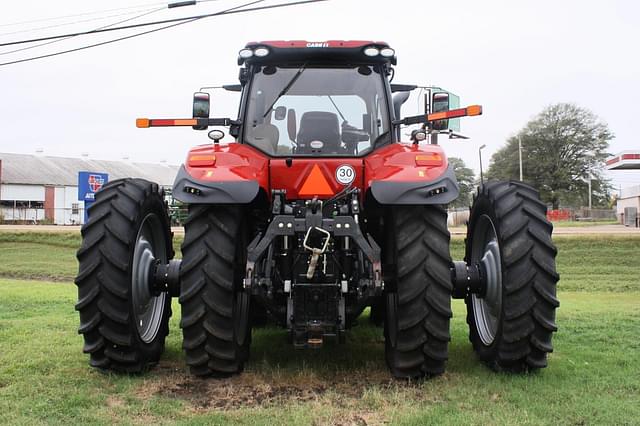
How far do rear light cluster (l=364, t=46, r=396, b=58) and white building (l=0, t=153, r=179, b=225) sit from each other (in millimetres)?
48890

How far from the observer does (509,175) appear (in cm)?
5812

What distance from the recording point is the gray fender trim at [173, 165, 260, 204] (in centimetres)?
450

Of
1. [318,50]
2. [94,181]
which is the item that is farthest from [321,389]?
[94,181]

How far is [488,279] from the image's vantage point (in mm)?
5129

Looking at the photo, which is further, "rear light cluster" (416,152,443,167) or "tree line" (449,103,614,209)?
"tree line" (449,103,614,209)

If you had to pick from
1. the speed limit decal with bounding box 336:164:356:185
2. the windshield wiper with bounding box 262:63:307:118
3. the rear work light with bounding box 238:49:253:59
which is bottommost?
the speed limit decal with bounding box 336:164:356:185

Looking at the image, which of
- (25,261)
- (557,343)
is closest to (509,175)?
(25,261)

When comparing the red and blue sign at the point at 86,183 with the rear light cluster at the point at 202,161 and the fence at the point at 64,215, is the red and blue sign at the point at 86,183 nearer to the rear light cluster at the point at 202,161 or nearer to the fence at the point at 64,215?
the rear light cluster at the point at 202,161

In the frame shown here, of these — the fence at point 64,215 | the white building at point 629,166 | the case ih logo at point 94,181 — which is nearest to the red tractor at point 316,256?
the case ih logo at point 94,181

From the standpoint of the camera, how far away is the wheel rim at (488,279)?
507cm

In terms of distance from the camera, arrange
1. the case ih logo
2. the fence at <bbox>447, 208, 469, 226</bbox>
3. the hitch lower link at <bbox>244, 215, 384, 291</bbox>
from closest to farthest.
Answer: the hitch lower link at <bbox>244, 215, 384, 291</bbox>
the case ih logo
the fence at <bbox>447, 208, 469, 226</bbox>

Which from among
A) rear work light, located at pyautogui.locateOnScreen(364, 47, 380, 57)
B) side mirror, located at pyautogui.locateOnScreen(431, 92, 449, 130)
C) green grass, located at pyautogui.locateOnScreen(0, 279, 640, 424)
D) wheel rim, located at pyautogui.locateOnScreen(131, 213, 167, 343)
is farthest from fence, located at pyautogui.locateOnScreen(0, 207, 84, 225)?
side mirror, located at pyautogui.locateOnScreen(431, 92, 449, 130)

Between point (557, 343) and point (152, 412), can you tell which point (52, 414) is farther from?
point (557, 343)

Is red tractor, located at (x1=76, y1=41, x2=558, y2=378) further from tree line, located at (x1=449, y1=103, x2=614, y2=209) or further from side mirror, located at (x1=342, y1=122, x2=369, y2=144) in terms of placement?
tree line, located at (x1=449, y1=103, x2=614, y2=209)
